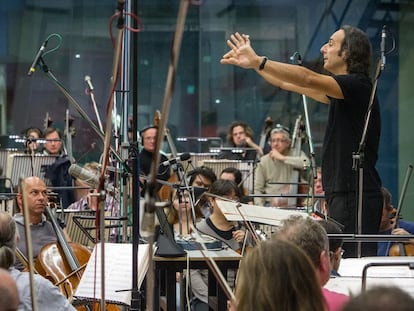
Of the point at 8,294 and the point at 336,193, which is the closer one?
the point at 8,294

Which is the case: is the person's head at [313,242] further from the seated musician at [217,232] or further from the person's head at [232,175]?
the person's head at [232,175]

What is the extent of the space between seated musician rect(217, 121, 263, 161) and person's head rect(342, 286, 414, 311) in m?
A: 7.09

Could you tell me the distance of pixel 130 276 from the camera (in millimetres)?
3576

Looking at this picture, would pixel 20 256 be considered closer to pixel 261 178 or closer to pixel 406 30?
pixel 261 178

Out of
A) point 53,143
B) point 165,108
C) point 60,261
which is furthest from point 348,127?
point 53,143

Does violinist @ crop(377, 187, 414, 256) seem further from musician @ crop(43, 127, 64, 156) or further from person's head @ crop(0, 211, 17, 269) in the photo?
musician @ crop(43, 127, 64, 156)

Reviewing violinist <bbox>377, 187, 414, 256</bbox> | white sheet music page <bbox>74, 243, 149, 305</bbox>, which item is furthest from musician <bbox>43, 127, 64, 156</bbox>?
white sheet music page <bbox>74, 243, 149, 305</bbox>

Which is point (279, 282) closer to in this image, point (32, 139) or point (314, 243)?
point (314, 243)

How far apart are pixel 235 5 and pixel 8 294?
9682 mm

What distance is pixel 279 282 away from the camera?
180 cm

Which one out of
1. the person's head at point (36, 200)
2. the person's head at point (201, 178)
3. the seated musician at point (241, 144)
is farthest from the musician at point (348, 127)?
the seated musician at point (241, 144)

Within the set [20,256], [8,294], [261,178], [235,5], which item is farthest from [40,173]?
[8,294]

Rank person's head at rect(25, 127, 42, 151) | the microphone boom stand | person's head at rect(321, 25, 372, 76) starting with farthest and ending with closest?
person's head at rect(25, 127, 42, 151), person's head at rect(321, 25, 372, 76), the microphone boom stand

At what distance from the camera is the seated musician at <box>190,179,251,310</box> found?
4.52 meters
